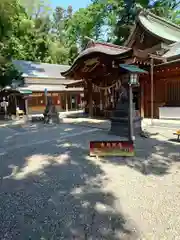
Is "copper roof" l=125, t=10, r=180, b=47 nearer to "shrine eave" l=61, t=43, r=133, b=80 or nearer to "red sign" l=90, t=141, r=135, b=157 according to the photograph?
"shrine eave" l=61, t=43, r=133, b=80

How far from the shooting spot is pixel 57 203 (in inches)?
147

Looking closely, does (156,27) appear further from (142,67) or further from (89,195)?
(89,195)

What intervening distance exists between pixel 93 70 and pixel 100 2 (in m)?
18.2

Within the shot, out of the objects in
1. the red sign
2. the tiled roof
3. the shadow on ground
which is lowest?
the shadow on ground

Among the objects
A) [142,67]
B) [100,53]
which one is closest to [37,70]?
[100,53]

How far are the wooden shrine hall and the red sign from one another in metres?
3.52

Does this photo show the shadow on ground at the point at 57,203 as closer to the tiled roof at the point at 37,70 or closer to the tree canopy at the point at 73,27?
the tree canopy at the point at 73,27

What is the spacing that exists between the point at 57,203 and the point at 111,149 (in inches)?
107

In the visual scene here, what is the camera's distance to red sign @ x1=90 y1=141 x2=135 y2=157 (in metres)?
6.04

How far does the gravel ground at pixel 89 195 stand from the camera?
3004 mm

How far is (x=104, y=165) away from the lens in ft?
18.1

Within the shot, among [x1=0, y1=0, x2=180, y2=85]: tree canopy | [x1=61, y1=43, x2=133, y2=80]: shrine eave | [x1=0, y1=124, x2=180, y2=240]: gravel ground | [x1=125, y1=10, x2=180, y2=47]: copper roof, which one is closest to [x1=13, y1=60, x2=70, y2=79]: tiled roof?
[x1=0, y1=0, x2=180, y2=85]: tree canopy

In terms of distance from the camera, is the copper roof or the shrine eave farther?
the copper roof

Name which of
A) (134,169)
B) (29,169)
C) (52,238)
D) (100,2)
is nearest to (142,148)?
(134,169)
